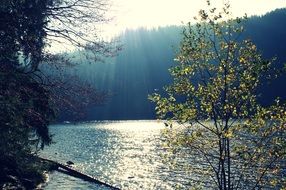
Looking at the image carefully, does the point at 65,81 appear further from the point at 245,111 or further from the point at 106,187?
the point at 106,187

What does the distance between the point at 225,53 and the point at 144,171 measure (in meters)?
48.8

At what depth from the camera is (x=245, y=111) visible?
15781mm

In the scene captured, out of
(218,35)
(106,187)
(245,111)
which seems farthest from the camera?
(106,187)

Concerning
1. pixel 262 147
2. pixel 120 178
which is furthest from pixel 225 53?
pixel 120 178

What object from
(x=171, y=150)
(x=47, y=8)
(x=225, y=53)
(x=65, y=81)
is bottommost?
(x=171, y=150)

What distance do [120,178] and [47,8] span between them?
143ft

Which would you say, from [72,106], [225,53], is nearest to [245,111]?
[225,53]

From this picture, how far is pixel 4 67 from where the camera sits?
46.3ft

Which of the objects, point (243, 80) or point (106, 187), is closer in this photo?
point (243, 80)

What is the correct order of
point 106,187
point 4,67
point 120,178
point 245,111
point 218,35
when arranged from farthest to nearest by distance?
point 120,178, point 106,187, point 218,35, point 245,111, point 4,67

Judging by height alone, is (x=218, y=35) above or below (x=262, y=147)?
above

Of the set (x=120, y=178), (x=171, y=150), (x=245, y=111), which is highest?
(x=245, y=111)

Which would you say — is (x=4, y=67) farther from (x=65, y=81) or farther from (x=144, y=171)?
(x=144, y=171)

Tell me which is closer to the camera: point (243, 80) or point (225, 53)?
point (243, 80)
